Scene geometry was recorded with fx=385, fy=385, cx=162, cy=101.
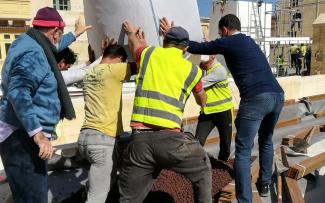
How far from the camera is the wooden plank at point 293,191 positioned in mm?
3590

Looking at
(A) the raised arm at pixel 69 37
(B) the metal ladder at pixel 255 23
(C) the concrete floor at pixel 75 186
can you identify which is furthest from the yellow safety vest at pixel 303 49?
(A) the raised arm at pixel 69 37

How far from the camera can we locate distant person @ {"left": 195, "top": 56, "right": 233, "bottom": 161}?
4.53 m

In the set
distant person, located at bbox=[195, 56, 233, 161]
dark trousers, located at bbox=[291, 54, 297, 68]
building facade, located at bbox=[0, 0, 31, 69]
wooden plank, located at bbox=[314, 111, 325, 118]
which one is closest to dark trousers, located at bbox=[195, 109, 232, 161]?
distant person, located at bbox=[195, 56, 233, 161]

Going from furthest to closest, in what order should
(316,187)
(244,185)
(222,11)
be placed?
(222,11) < (316,187) < (244,185)

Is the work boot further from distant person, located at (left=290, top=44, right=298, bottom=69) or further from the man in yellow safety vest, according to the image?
distant person, located at (left=290, top=44, right=298, bottom=69)

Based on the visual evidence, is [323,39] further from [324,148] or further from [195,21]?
[195,21]

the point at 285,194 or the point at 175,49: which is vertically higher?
the point at 175,49

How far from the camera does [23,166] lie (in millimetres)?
2533

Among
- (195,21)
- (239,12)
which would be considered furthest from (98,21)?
(239,12)

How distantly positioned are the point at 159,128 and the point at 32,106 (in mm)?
898

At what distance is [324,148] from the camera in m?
5.59

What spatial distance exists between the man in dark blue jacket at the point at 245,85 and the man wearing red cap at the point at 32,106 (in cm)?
118

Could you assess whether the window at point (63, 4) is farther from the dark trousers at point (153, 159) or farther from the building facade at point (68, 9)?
the dark trousers at point (153, 159)

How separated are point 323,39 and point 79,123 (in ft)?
32.4
